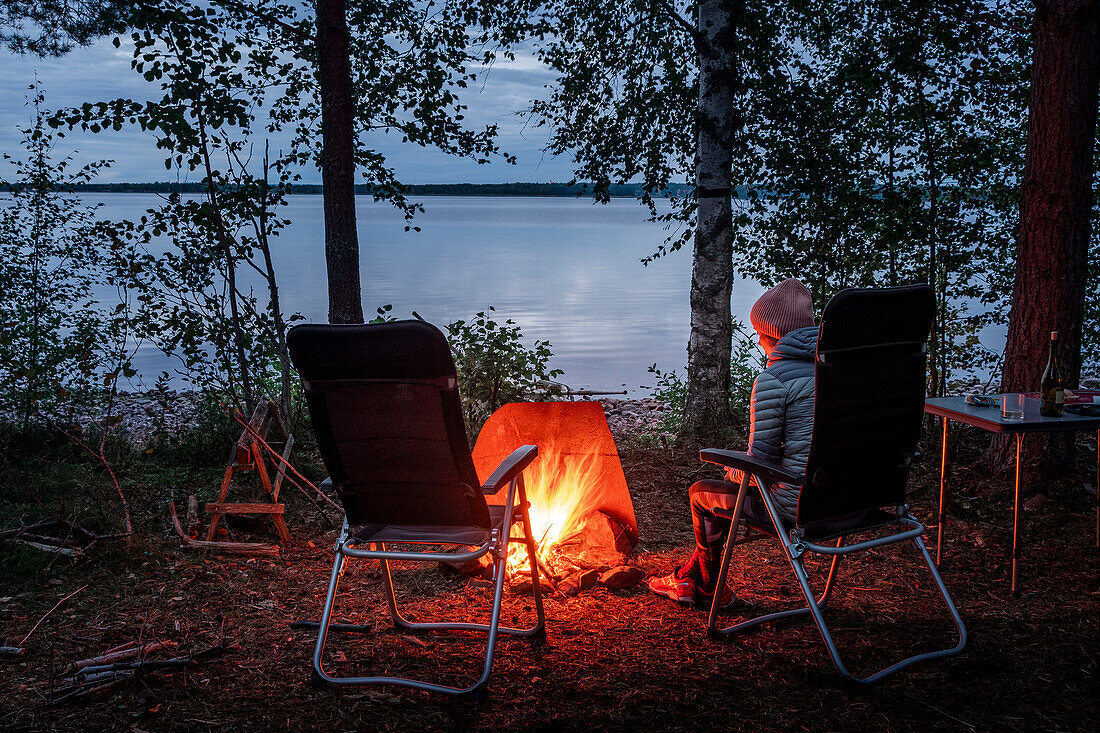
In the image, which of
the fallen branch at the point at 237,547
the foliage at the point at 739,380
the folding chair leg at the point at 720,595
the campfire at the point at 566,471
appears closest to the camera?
the folding chair leg at the point at 720,595

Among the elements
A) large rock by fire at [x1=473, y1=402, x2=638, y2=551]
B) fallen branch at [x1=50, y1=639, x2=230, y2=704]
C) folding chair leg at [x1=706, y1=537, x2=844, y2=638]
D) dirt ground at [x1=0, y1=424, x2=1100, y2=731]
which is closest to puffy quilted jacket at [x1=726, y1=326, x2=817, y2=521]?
folding chair leg at [x1=706, y1=537, x2=844, y2=638]

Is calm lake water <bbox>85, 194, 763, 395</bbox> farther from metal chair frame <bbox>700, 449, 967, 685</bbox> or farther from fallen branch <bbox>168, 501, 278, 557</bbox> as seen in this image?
metal chair frame <bbox>700, 449, 967, 685</bbox>

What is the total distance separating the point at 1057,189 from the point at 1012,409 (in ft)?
6.93

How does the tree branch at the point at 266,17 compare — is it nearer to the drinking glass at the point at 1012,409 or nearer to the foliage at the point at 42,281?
the foliage at the point at 42,281

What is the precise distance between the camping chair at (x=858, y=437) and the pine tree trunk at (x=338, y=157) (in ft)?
11.6

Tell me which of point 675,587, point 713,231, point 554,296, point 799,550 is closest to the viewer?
point 799,550

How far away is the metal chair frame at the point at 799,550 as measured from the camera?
2729mm

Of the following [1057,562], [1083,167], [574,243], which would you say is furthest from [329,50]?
[574,243]

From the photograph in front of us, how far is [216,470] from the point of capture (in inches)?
224

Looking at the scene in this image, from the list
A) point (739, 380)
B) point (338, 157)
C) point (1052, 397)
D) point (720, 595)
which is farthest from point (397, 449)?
point (739, 380)

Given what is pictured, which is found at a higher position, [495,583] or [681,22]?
[681,22]

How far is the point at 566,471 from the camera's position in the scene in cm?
408

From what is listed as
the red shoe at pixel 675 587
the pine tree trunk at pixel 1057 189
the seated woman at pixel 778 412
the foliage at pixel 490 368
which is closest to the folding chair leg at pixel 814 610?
the seated woman at pixel 778 412

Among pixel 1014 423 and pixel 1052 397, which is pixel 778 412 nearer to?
pixel 1014 423
